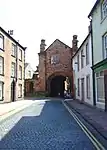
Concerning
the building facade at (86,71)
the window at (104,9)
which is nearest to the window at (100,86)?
the building facade at (86,71)

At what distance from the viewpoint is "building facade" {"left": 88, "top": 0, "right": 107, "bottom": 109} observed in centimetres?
2041

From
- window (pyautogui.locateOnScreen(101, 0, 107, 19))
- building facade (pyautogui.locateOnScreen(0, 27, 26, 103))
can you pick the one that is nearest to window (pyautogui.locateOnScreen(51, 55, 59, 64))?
building facade (pyautogui.locateOnScreen(0, 27, 26, 103))

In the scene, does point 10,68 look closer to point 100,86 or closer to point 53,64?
point 100,86

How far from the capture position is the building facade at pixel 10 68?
33938mm

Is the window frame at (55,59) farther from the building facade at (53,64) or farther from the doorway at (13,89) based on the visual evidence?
the doorway at (13,89)

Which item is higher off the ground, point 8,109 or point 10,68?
point 10,68

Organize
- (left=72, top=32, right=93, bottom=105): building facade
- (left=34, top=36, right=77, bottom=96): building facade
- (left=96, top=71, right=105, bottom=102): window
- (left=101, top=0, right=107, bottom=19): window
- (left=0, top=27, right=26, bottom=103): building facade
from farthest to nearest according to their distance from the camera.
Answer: (left=34, top=36, right=77, bottom=96): building facade < (left=0, top=27, right=26, bottom=103): building facade < (left=72, top=32, right=93, bottom=105): building facade < (left=96, top=71, right=105, bottom=102): window < (left=101, top=0, right=107, bottom=19): window

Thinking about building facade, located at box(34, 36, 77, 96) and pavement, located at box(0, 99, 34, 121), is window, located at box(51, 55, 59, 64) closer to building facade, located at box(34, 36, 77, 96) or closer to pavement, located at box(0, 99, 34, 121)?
building facade, located at box(34, 36, 77, 96)

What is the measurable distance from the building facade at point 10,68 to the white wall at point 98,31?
12.7m

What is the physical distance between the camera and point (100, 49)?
21734mm

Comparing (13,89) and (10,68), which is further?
(13,89)

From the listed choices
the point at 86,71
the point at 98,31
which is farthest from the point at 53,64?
the point at 98,31

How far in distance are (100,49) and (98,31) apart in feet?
5.06

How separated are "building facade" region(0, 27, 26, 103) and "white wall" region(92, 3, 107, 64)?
12699 millimetres
